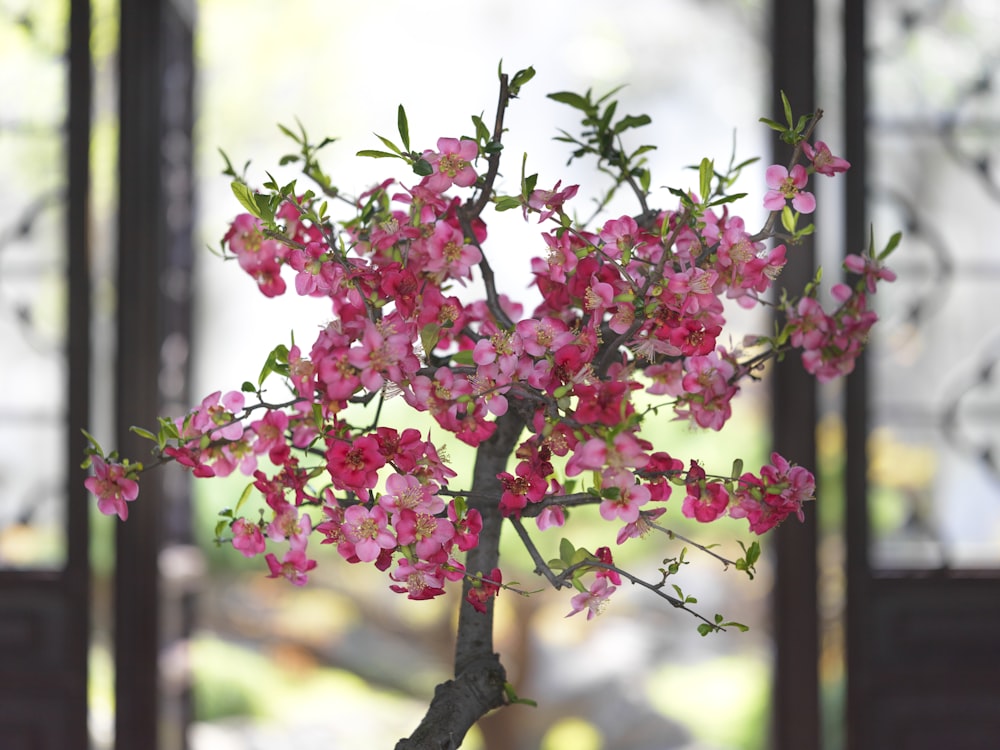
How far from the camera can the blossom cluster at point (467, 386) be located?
666 millimetres

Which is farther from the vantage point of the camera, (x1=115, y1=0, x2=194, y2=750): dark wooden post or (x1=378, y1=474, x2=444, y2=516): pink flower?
(x1=115, y1=0, x2=194, y2=750): dark wooden post

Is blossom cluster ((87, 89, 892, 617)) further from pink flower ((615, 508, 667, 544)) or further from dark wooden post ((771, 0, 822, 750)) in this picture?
dark wooden post ((771, 0, 822, 750))

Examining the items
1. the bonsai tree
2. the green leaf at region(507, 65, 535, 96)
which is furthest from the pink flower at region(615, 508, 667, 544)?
the green leaf at region(507, 65, 535, 96)

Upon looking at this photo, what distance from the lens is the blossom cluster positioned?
67cm

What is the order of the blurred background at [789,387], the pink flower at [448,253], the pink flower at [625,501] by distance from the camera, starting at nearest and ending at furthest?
1. the pink flower at [625,501]
2. the pink flower at [448,253]
3. the blurred background at [789,387]

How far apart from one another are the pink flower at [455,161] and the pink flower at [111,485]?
343 mm

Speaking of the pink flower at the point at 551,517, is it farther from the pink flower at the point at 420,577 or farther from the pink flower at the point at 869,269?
the pink flower at the point at 869,269

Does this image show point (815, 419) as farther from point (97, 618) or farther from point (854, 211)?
point (97, 618)

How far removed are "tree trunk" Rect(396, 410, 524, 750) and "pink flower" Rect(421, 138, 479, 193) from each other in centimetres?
21

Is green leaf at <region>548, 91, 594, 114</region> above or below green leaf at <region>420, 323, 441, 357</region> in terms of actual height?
above

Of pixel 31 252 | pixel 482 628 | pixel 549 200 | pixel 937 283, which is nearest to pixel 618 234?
pixel 549 200

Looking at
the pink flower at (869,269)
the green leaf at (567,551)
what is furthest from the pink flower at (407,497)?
the pink flower at (869,269)

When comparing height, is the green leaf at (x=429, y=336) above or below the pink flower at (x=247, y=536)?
above

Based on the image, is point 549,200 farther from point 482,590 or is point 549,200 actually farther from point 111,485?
point 111,485
